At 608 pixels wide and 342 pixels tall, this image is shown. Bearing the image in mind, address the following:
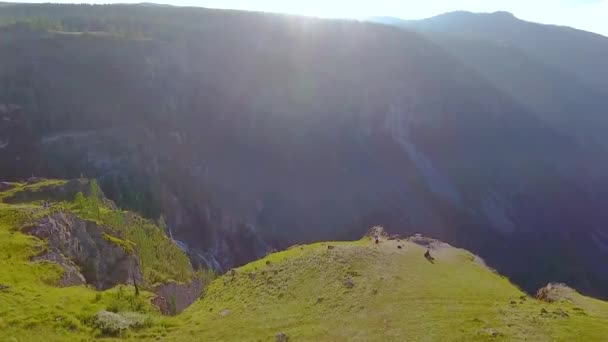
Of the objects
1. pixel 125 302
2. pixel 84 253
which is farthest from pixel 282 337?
pixel 84 253

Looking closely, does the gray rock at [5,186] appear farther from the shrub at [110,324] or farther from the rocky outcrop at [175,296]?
the shrub at [110,324]

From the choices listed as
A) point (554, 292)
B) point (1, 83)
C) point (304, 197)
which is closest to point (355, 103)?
point (304, 197)

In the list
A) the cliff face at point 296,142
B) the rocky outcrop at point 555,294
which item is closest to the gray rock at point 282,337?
the rocky outcrop at point 555,294

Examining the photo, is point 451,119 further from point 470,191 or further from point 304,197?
point 304,197

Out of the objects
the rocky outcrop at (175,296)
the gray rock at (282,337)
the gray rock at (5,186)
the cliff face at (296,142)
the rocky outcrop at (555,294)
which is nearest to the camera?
the gray rock at (282,337)

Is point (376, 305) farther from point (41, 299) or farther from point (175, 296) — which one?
point (175, 296)

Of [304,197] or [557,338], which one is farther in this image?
[304,197]
